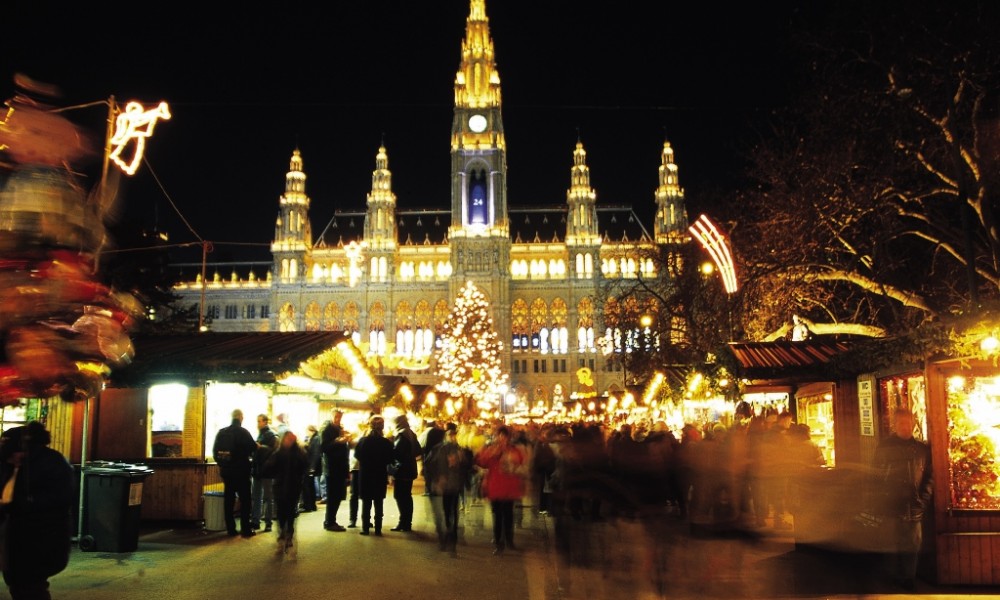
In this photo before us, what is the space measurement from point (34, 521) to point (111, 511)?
4.54 metres

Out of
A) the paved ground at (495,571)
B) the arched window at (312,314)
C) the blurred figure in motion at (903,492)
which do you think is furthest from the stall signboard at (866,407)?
the arched window at (312,314)

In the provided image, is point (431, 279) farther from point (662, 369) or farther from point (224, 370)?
point (224, 370)

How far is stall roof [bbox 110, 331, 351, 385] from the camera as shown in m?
11.8

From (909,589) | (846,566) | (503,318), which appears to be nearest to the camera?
(909,589)

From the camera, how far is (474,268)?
252 feet

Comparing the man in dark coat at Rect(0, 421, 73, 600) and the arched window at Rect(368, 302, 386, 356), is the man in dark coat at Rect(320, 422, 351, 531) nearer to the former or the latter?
the man in dark coat at Rect(0, 421, 73, 600)

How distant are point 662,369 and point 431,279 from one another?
6145 centimetres

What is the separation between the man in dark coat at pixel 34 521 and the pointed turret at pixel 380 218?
7422 cm

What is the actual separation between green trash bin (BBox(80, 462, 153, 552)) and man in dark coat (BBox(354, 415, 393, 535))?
2716 millimetres

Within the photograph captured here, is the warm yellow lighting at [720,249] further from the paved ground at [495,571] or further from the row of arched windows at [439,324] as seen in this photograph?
the row of arched windows at [439,324]

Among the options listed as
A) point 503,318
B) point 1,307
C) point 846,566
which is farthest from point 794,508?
point 503,318

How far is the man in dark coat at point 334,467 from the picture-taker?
39.3 feet

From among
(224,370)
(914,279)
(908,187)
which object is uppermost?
(908,187)

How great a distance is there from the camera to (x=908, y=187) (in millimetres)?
17297
